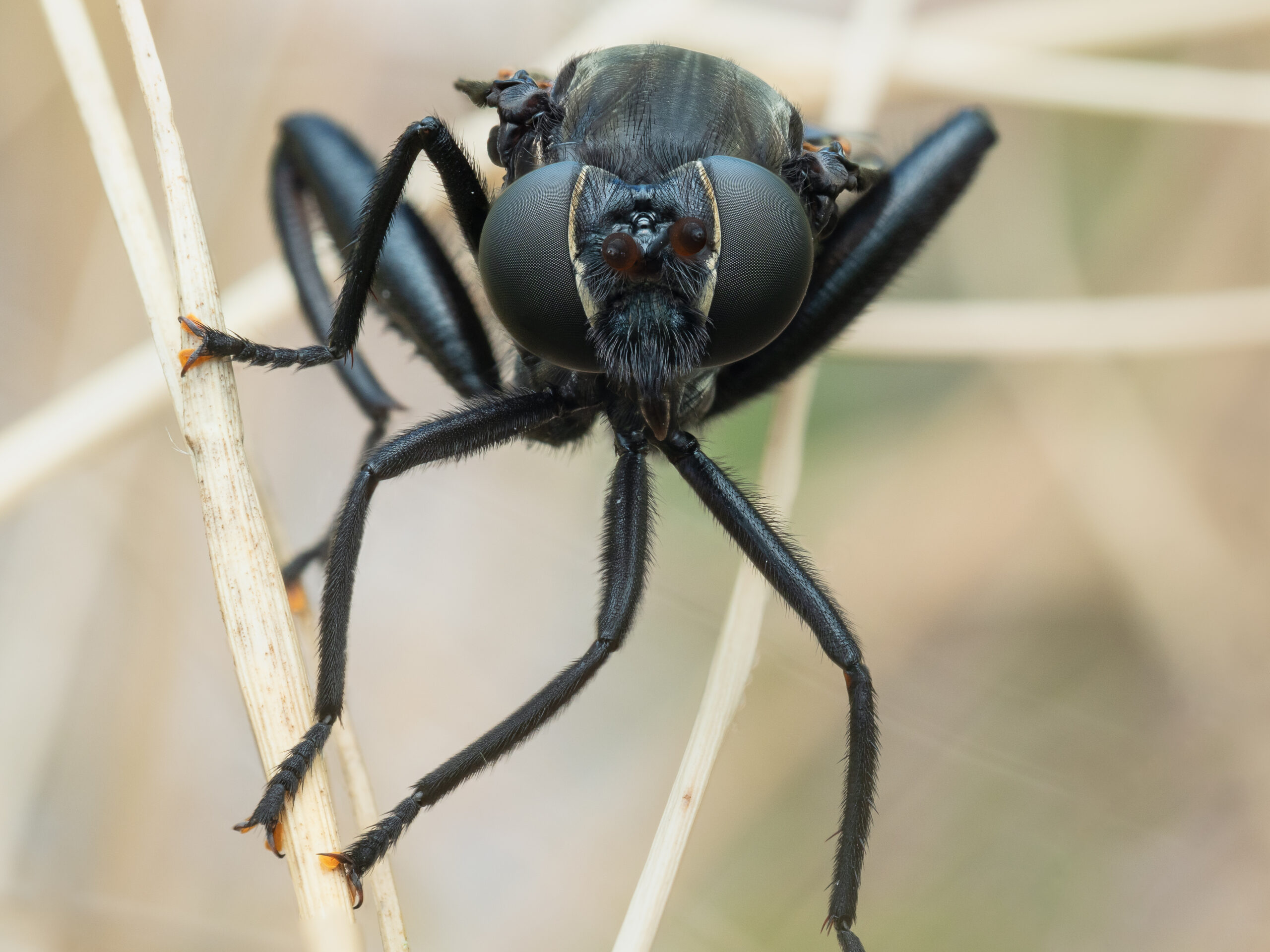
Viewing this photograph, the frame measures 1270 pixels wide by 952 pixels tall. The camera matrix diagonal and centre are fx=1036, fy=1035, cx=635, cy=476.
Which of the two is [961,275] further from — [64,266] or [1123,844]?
[64,266]

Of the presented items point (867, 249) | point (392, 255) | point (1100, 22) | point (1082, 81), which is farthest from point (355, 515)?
point (1100, 22)

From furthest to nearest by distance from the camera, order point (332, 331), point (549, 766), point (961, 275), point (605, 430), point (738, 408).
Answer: point (961, 275), point (549, 766), point (738, 408), point (605, 430), point (332, 331)

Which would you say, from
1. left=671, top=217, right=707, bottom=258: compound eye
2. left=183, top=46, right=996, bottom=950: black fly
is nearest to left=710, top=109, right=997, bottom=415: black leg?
left=183, top=46, right=996, bottom=950: black fly

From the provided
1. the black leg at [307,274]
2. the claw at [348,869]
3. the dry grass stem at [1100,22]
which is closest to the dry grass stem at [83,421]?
the black leg at [307,274]

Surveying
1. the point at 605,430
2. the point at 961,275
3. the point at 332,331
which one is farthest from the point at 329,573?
the point at 961,275

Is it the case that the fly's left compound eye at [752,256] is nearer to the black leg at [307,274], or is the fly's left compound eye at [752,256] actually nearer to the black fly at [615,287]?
the black fly at [615,287]

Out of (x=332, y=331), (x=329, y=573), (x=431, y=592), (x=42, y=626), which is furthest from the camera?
(x=431, y=592)

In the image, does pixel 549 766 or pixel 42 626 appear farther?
pixel 549 766
